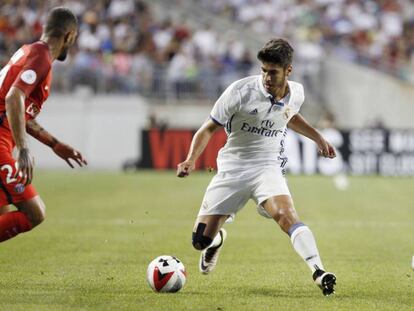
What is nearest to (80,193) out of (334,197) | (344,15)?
(334,197)

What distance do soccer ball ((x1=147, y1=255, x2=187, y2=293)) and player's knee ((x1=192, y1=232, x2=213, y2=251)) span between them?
461 millimetres

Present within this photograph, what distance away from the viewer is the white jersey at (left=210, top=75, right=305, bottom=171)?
29.4 feet

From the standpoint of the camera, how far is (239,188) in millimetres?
9195

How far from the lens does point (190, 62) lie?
1305 inches

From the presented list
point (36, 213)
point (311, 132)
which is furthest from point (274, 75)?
point (36, 213)

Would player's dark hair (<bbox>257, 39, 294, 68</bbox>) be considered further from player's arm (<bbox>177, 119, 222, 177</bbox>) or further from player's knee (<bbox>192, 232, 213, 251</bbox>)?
player's knee (<bbox>192, 232, 213, 251</bbox>)

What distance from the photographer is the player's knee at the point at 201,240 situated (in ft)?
30.5

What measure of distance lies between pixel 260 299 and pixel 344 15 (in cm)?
2919

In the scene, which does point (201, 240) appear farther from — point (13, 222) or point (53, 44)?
point (53, 44)

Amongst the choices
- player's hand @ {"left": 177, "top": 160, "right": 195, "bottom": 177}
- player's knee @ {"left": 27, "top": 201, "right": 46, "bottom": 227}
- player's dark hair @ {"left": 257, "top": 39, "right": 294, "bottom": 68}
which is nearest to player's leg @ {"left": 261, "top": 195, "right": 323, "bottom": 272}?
player's hand @ {"left": 177, "top": 160, "right": 195, "bottom": 177}

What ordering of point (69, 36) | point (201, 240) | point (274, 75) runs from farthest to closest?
point (201, 240)
point (274, 75)
point (69, 36)

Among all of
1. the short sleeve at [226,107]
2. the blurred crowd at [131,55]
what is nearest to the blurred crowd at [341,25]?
the blurred crowd at [131,55]

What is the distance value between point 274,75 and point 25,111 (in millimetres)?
2263

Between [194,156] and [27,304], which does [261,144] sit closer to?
[194,156]
